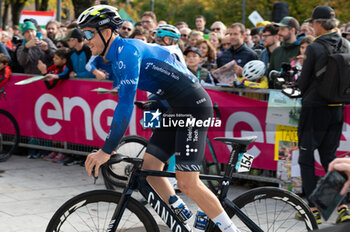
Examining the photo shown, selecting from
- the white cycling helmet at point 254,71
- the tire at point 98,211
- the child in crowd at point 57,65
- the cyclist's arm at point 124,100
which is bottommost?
the tire at point 98,211

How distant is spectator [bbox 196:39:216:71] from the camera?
388 inches

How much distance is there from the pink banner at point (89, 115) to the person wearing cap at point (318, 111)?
2.89ft

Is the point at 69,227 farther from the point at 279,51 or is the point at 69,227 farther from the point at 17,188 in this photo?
the point at 279,51

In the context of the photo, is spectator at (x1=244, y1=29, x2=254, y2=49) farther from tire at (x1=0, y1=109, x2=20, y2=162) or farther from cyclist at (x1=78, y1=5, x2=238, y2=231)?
cyclist at (x1=78, y1=5, x2=238, y2=231)

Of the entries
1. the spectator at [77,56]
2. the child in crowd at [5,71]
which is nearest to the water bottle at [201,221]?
the spectator at [77,56]

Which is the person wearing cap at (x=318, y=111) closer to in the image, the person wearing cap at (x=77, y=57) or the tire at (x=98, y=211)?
the tire at (x=98, y=211)

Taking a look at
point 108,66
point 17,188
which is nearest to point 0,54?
point 108,66

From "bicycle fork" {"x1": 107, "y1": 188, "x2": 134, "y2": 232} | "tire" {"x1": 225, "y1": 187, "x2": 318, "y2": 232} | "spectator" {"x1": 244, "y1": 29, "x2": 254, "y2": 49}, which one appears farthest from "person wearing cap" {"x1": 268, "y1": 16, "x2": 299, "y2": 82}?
"bicycle fork" {"x1": 107, "y1": 188, "x2": 134, "y2": 232}

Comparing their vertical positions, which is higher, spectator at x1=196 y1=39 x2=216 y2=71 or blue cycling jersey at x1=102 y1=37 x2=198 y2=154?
blue cycling jersey at x1=102 y1=37 x2=198 y2=154

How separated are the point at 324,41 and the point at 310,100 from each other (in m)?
0.63

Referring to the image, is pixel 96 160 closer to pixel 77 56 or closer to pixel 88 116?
pixel 88 116

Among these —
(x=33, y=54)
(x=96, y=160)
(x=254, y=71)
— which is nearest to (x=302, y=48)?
(x=254, y=71)

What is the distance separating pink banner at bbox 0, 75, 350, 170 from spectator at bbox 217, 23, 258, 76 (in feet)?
4.03

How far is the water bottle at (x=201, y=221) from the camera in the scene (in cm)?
418
